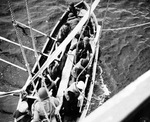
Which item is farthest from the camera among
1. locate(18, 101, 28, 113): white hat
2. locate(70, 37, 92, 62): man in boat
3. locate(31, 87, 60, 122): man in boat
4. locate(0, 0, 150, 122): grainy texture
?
locate(0, 0, 150, 122): grainy texture

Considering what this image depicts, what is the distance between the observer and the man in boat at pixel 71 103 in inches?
227

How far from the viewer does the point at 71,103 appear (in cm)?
600

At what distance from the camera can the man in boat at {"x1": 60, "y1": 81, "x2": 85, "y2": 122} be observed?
18.9 ft

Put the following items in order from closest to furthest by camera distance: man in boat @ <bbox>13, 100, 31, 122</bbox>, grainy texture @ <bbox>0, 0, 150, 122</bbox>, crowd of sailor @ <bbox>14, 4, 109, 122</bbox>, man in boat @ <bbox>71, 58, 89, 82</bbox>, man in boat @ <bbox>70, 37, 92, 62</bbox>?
crowd of sailor @ <bbox>14, 4, 109, 122</bbox>, man in boat @ <bbox>13, 100, 31, 122</bbox>, man in boat @ <bbox>71, 58, 89, 82</bbox>, man in boat @ <bbox>70, 37, 92, 62</bbox>, grainy texture @ <bbox>0, 0, 150, 122</bbox>

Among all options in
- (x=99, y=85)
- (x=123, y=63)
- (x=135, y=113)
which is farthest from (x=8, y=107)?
(x=135, y=113)

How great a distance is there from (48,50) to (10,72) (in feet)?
9.01

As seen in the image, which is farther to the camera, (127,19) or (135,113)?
(127,19)

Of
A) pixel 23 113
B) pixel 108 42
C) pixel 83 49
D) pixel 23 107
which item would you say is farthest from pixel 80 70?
pixel 108 42

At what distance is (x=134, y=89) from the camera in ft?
3.78

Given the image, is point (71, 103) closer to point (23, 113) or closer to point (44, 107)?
point (44, 107)

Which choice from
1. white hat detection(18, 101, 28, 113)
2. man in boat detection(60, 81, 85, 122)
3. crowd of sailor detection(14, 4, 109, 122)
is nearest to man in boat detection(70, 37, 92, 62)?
crowd of sailor detection(14, 4, 109, 122)

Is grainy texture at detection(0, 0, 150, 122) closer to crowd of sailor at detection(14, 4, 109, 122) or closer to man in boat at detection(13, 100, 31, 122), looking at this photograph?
crowd of sailor at detection(14, 4, 109, 122)

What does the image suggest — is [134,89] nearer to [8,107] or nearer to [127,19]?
[8,107]

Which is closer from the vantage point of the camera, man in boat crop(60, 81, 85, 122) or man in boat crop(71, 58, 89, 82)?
man in boat crop(60, 81, 85, 122)
